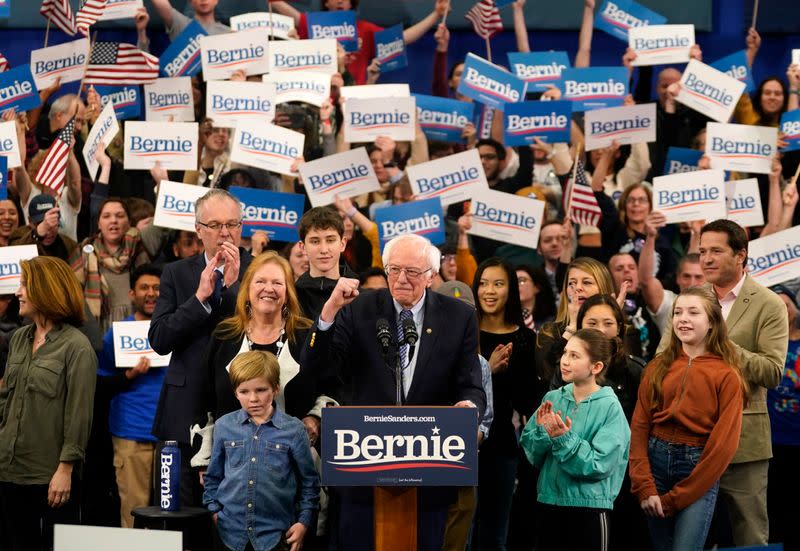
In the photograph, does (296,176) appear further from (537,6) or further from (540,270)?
(537,6)

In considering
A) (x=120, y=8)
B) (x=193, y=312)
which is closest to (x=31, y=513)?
(x=193, y=312)

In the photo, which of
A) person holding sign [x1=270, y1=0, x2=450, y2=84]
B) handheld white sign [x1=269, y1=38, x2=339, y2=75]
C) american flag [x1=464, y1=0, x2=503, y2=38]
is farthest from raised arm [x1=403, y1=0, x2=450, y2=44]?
handheld white sign [x1=269, y1=38, x2=339, y2=75]

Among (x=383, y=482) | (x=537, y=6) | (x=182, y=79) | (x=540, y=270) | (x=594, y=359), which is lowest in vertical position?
(x=383, y=482)

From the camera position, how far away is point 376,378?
4379 mm

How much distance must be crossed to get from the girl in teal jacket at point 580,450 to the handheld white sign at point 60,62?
4.31 meters

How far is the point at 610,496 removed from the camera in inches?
185

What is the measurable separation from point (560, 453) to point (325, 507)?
0.93m

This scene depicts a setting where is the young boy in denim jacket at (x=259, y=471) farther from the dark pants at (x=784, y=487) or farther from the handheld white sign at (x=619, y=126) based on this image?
the handheld white sign at (x=619, y=126)

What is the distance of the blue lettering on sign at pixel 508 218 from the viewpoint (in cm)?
717

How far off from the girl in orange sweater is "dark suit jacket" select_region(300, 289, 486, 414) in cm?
87

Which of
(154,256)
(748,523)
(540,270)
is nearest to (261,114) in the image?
(154,256)

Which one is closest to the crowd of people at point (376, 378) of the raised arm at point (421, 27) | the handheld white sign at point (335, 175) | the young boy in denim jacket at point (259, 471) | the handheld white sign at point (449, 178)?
the young boy in denim jacket at point (259, 471)

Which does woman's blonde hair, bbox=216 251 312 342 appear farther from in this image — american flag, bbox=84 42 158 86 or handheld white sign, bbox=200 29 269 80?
american flag, bbox=84 42 158 86

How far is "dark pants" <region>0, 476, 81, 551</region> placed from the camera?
17.1 ft
